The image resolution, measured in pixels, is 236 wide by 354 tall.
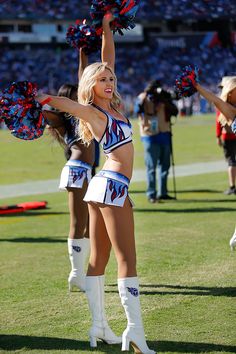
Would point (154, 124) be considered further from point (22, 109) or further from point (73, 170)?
point (22, 109)

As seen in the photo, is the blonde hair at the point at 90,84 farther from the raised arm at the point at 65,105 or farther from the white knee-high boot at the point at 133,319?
the white knee-high boot at the point at 133,319

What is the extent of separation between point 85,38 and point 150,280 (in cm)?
212

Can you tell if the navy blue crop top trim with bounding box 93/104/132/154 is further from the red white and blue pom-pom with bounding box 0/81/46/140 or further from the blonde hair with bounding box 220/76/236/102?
→ the blonde hair with bounding box 220/76/236/102

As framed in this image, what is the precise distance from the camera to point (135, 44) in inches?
1991

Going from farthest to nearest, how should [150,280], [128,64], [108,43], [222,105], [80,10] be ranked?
[128,64]
[80,10]
[150,280]
[222,105]
[108,43]

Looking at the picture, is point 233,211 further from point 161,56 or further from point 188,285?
point 161,56

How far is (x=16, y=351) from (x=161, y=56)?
149ft

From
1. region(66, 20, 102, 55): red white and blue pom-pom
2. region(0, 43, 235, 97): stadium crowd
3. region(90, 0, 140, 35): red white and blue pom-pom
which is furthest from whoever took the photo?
region(0, 43, 235, 97): stadium crowd

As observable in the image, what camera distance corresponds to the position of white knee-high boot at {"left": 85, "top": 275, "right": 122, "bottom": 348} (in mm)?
4676

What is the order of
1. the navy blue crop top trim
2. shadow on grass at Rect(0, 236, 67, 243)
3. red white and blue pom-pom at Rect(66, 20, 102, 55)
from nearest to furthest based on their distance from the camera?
the navy blue crop top trim → red white and blue pom-pom at Rect(66, 20, 102, 55) → shadow on grass at Rect(0, 236, 67, 243)

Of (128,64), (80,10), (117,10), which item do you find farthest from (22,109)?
(128,64)

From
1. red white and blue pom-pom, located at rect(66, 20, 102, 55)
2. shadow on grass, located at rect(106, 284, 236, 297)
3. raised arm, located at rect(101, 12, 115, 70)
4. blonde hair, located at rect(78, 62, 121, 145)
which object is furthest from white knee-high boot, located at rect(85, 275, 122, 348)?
red white and blue pom-pom, located at rect(66, 20, 102, 55)

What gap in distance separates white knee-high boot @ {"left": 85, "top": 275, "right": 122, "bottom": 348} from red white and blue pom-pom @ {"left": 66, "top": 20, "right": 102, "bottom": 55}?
214 centimetres

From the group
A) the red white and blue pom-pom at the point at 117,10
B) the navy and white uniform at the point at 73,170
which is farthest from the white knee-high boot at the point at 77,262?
the red white and blue pom-pom at the point at 117,10
